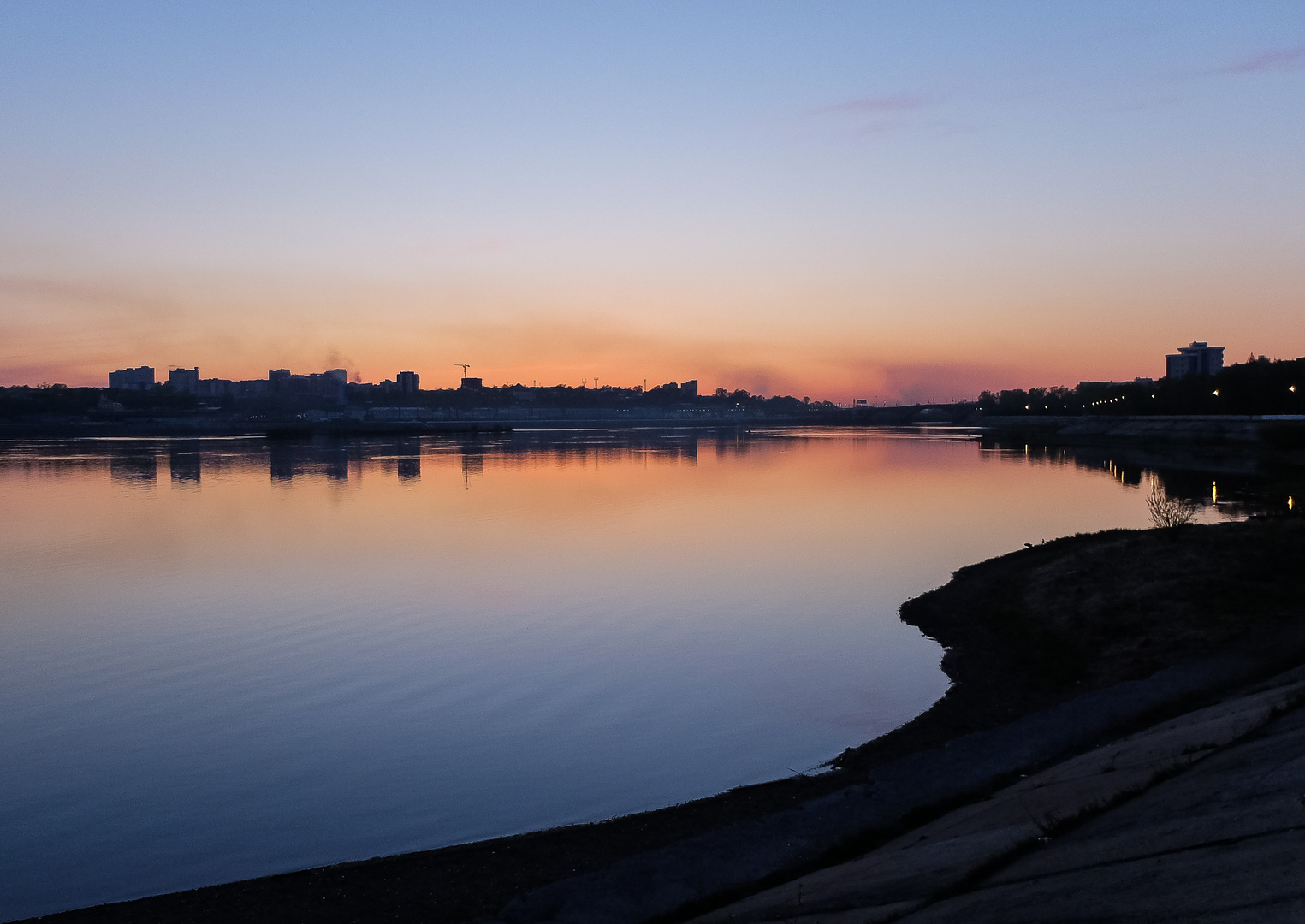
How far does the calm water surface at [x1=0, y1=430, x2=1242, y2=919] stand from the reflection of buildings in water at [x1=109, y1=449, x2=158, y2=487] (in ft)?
63.1

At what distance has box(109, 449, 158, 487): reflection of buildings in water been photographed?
2389 inches

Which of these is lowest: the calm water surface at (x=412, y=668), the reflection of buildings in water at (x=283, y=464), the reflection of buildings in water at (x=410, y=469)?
the calm water surface at (x=412, y=668)

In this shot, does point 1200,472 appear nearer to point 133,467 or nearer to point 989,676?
point 989,676

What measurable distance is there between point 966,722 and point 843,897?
669 centimetres

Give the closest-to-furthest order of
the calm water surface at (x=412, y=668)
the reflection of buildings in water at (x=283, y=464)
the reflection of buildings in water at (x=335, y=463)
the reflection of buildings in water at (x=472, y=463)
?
the calm water surface at (x=412, y=668)
the reflection of buildings in water at (x=283, y=464)
the reflection of buildings in water at (x=335, y=463)
the reflection of buildings in water at (x=472, y=463)

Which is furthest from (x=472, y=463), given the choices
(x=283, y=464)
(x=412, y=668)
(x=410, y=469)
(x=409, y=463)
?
(x=412, y=668)

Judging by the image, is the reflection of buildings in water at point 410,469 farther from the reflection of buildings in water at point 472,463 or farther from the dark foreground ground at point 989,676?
the dark foreground ground at point 989,676

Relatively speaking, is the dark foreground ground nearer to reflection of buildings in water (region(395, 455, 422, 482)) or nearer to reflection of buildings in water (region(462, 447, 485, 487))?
reflection of buildings in water (region(462, 447, 485, 487))

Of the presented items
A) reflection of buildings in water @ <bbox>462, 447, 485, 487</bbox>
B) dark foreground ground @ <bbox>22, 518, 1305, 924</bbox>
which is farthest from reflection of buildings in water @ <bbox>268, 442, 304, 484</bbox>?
dark foreground ground @ <bbox>22, 518, 1305, 924</bbox>

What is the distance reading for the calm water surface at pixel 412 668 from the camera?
10.6 meters

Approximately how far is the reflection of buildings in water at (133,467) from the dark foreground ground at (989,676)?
52.6m

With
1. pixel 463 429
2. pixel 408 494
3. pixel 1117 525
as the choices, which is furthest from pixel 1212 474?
pixel 463 429

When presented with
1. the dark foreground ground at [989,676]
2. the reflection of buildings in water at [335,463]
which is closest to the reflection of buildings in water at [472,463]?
the reflection of buildings in water at [335,463]

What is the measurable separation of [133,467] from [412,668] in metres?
67.3
